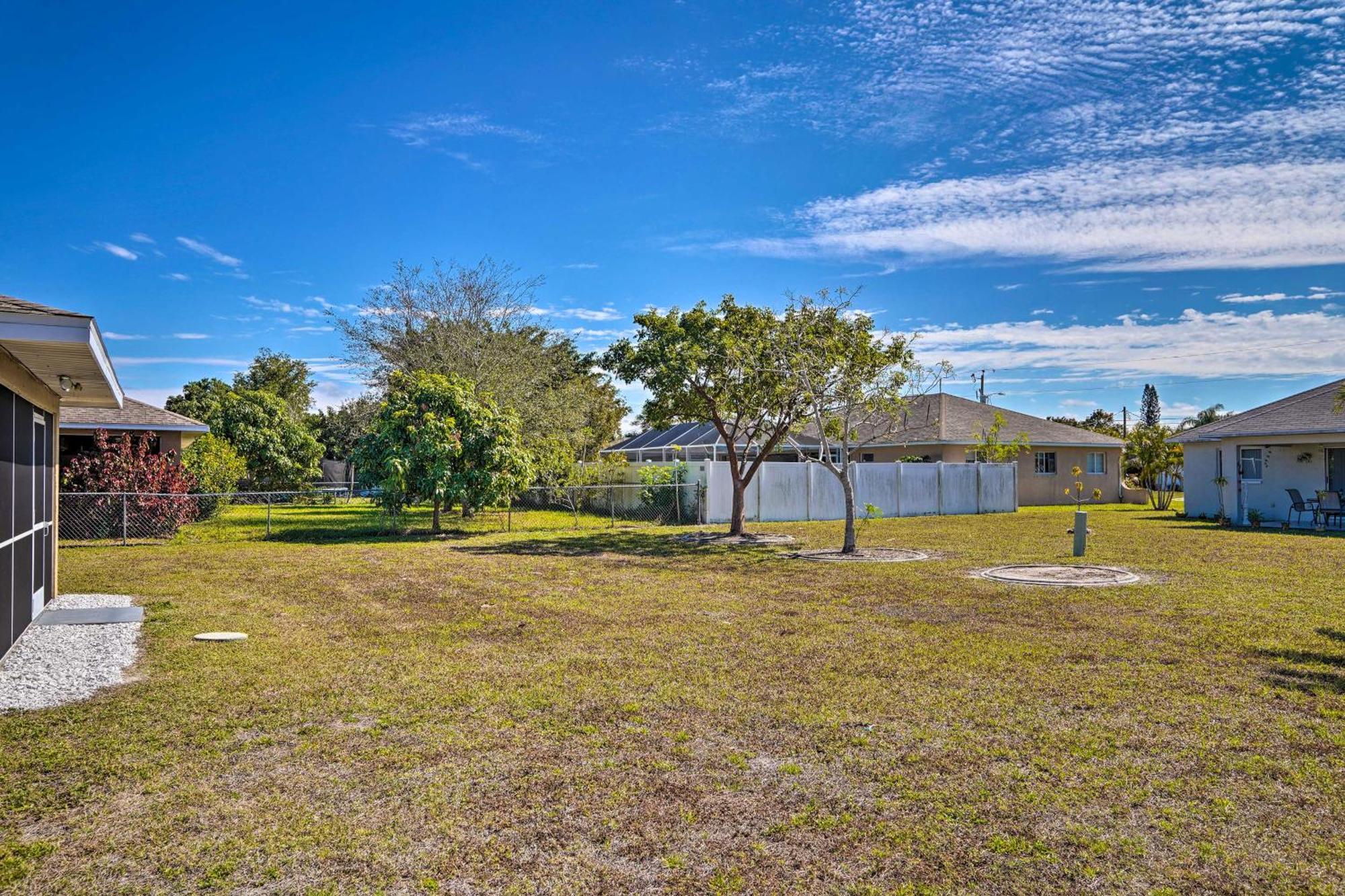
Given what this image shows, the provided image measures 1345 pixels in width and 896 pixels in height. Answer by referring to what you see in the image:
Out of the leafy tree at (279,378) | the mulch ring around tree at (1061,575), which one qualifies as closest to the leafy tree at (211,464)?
the mulch ring around tree at (1061,575)

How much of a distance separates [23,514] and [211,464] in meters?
17.1

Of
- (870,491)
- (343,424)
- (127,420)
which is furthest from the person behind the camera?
(343,424)

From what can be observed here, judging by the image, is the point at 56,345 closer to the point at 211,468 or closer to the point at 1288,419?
the point at 211,468

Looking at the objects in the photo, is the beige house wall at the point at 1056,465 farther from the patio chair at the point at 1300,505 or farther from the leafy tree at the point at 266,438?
the leafy tree at the point at 266,438

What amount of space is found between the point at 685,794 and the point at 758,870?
84 cm

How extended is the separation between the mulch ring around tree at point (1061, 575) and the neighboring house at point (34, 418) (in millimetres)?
11242

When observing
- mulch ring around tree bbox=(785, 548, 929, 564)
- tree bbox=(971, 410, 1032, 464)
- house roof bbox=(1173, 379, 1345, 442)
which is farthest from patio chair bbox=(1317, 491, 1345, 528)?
mulch ring around tree bbox=(785, 548, 929, 564)

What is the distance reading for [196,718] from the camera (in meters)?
5.47

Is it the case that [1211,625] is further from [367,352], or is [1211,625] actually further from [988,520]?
[367,352]

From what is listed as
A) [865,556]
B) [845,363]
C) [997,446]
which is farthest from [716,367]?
[997,446]

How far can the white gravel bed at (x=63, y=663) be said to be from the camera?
237 inches

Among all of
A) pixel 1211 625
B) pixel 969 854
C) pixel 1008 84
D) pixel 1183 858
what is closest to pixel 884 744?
pixel 969 854

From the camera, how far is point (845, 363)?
53.1ft

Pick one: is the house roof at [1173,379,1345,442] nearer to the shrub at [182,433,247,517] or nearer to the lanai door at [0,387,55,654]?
the lanai door at [0,387,55,654]
